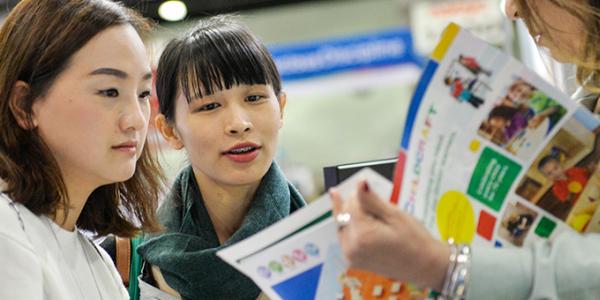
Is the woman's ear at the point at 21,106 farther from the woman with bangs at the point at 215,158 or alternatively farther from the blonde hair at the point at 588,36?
the blonde hair at the point at 588,36

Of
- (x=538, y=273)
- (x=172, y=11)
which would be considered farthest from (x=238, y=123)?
(x=172, y=11)

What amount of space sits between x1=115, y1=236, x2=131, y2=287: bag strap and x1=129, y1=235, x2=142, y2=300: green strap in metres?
0.01

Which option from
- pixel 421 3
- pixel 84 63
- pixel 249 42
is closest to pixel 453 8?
pixel 421 3

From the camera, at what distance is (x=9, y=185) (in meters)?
1.51

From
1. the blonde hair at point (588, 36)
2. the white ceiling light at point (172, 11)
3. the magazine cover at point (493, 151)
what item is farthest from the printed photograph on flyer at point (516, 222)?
the white ceiling light at point (172, 11)

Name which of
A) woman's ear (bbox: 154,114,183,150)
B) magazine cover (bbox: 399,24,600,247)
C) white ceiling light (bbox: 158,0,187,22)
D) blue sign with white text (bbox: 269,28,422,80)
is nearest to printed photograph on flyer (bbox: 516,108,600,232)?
magazine cover (bbox: 399,24,600,247)

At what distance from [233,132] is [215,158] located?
0.08 m

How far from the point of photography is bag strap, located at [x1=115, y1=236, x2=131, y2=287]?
1987 millimetres

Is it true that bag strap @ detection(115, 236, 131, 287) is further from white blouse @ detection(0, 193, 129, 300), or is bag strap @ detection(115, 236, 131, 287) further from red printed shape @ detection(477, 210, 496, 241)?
red printed shape @ detection(477, 210, 496, 241)

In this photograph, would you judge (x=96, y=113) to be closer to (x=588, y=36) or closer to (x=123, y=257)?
(x=123, y=257)

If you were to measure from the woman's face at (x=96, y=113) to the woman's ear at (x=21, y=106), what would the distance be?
0.01 metres

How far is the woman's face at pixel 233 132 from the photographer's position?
1854mm

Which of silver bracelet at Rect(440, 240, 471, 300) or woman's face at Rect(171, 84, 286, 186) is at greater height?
woman's face at Rect(171, 84, 286, 186)

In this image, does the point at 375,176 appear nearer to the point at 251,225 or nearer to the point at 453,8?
the point at 251,225
